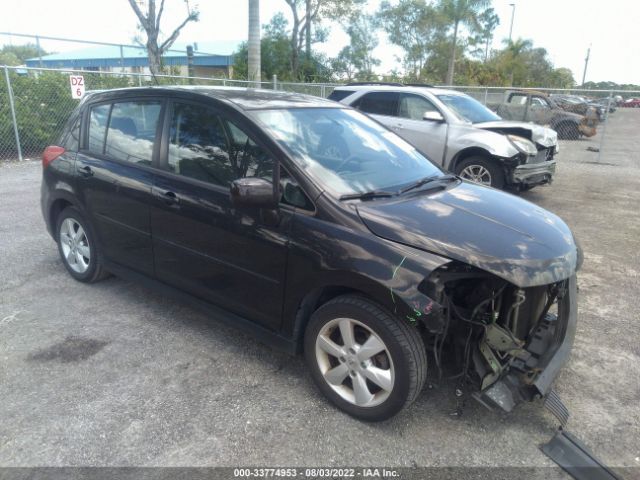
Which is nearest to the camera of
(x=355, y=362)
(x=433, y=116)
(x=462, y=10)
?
(x=355, y=362)

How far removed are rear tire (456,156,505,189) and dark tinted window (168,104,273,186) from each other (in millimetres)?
Result: 5222

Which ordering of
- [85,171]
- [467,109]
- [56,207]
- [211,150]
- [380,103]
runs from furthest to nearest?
[380,103] → [467,109] → [56,207] → [85,171] → [211,150]

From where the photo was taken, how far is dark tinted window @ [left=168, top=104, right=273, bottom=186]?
311 cm

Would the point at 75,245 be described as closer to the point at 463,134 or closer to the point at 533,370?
the point at 533,370

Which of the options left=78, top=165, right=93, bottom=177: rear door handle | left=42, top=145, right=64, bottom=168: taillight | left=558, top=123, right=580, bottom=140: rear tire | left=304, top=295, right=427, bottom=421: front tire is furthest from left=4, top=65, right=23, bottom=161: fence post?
left=558, top=123, right=580, bottom=140: rear tire

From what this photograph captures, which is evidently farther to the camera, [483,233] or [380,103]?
[380,103]

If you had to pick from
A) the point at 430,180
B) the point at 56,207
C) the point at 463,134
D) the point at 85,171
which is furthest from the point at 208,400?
the point at 463,134

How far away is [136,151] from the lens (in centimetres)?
381

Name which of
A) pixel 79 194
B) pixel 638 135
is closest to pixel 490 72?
pixel 638 135

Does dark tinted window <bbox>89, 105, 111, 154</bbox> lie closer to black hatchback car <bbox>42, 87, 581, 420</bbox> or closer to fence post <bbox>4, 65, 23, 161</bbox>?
black hatchback car <bbox>42, 87, 581, 420</bbox>

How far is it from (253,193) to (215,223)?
53 cm

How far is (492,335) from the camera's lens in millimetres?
2637

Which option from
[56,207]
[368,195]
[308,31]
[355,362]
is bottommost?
[355,362]

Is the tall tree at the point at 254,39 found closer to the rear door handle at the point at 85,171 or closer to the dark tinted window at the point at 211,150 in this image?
the rear door handle at the point at 85,171
